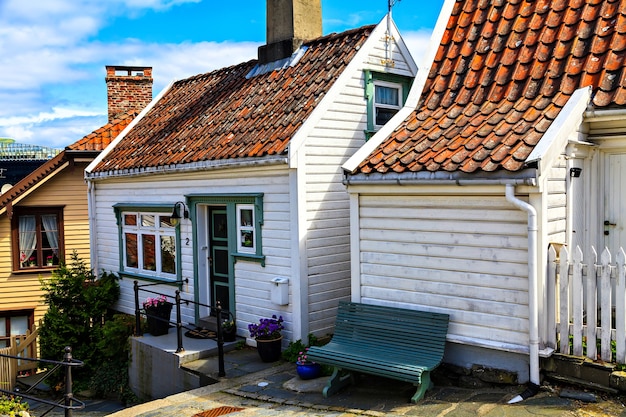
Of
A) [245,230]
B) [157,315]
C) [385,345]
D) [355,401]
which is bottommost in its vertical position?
[355,401]

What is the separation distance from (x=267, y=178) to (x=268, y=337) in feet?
8.45

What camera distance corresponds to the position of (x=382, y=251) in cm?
833

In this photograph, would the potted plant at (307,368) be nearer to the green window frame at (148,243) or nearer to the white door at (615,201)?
the white door at (615,201)

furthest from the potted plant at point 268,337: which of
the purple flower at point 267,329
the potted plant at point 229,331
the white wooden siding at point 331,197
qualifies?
the potted plant at point 229,331

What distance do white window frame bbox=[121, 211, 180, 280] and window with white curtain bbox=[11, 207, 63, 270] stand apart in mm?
4091

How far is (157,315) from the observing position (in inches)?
457

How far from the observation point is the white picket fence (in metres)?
6.61

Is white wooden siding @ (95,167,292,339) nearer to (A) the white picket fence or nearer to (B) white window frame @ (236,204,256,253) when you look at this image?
(B) white window frame @ (236,204,256,253)

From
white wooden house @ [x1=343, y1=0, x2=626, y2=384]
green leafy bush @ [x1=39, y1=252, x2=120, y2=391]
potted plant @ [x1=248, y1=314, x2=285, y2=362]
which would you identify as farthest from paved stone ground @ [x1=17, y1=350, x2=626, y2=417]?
green leafy bush @ [x1=39, y1=252, x2=120, y2=391]

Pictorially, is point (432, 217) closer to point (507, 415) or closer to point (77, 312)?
point (507, 415)

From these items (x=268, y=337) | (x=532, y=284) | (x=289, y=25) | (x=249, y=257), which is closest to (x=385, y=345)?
(x=532, y=284)

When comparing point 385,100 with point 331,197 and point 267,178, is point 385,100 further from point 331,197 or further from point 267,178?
point 267,178

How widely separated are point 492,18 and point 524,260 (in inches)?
174

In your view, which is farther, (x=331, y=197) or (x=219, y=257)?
(x=219, y=257)
